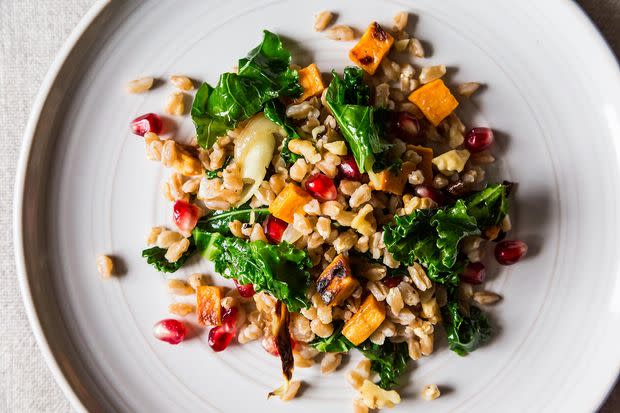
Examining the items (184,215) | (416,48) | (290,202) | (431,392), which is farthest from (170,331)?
(416,48)

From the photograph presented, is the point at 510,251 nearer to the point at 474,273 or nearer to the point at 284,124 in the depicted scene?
the point at 474,273

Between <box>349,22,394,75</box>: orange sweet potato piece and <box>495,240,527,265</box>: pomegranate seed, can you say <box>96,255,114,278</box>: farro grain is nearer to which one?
<box>349,22,394,75</box>: orange sweet potato piece

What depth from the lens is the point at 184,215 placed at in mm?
2492

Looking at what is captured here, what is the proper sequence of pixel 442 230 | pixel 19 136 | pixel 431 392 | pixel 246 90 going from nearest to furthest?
pixel 442 230 < pixel 246 90 < pixel 431 392 < pixel 19 136

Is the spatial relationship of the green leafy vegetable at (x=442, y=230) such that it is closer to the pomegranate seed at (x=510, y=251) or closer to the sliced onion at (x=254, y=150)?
the pomegranate seed at (x=510, y=251)

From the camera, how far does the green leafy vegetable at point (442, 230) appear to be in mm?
2271

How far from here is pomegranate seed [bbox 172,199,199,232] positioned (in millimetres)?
2494

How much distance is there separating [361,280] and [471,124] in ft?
2.50

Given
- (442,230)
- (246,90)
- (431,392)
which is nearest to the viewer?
(442,230)

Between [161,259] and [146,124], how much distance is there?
0.55 m

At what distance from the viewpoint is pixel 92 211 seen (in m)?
2.59

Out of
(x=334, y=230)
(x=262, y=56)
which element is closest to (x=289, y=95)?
(x=262, y=56)

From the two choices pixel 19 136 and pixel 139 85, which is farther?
pixel 19 136

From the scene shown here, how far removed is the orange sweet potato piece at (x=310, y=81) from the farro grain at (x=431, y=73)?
0.39 metres
